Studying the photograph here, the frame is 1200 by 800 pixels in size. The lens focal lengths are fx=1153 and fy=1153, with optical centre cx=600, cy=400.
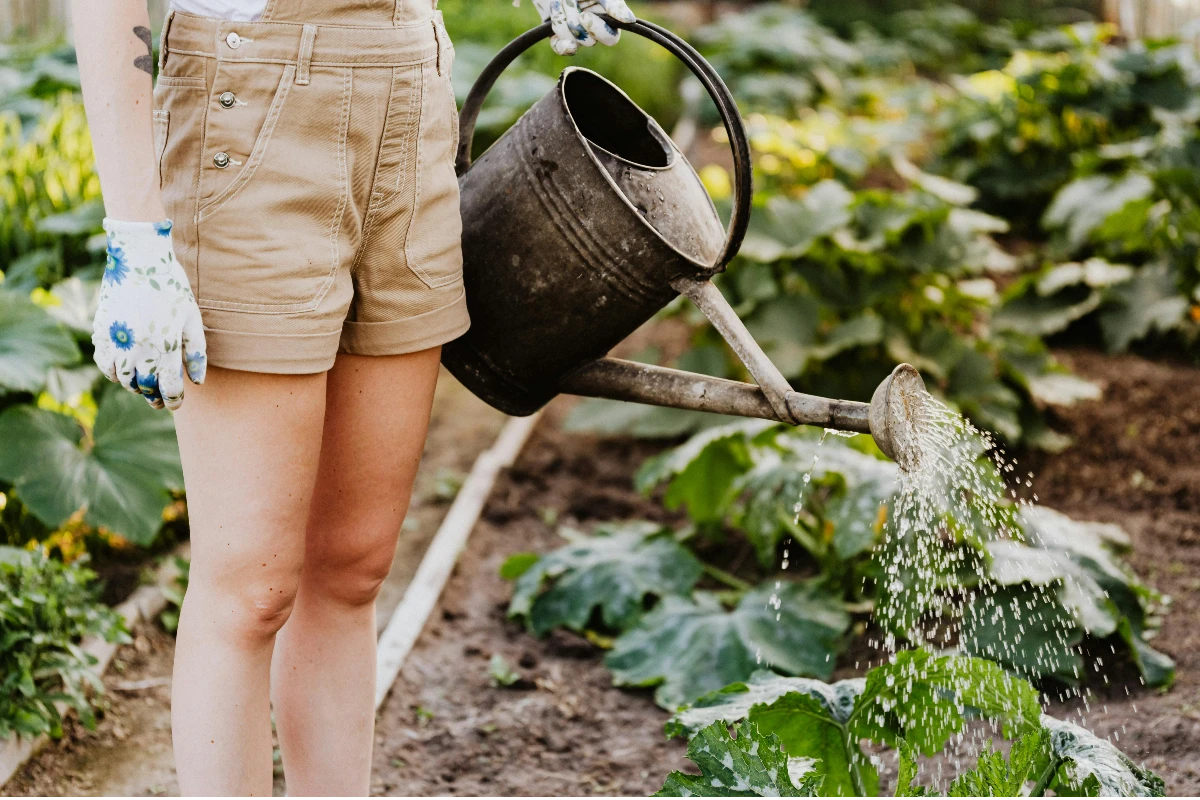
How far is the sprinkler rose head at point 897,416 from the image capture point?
142 centimetres

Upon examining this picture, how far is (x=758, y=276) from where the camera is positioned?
12.4 ft

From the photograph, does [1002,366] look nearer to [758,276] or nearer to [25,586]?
[758,276]

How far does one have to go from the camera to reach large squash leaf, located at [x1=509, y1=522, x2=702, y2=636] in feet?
8.82

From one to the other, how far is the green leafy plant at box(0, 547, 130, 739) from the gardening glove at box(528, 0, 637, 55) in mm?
1360

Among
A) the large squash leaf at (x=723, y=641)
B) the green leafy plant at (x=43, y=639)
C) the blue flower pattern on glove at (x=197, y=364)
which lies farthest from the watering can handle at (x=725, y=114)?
the green leafy plant at (x=43, y=639)

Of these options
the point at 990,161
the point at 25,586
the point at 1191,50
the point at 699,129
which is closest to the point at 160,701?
the point at 25,586

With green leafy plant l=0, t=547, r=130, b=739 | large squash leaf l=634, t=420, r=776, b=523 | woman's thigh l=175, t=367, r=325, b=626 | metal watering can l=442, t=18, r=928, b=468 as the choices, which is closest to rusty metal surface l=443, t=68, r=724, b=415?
metal watering can l=442, t=18, r=928, b=468

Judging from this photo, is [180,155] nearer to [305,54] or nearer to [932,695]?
[305,54]

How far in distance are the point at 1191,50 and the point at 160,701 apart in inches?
215

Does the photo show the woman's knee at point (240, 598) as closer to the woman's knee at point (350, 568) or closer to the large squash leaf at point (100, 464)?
the woman's knee at point (350, 568)

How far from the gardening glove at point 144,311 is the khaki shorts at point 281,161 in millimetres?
70

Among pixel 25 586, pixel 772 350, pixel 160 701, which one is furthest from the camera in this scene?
pixel 772 350

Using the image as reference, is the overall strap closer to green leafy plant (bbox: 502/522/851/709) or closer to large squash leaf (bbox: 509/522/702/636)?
green leafy plant (bbox: 502/522/851/709)

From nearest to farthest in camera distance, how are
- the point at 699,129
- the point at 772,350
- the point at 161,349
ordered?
the point at 161,349 → the point at 772,350 → the point at 699,129
